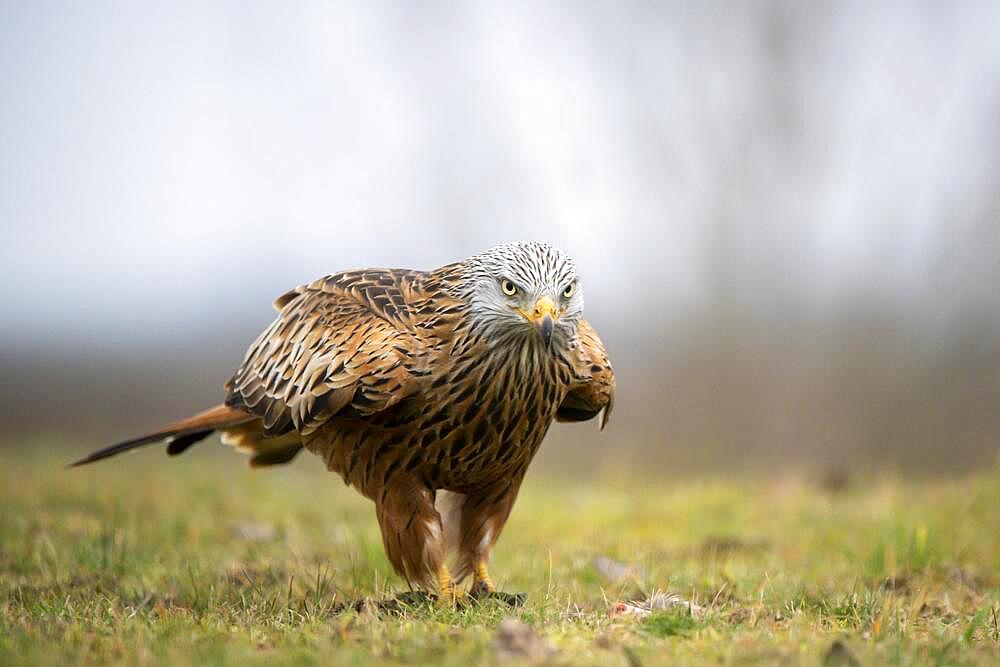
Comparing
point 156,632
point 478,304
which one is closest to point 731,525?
point 478,304

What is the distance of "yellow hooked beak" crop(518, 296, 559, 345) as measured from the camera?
454cm

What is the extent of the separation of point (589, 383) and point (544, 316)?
857 mm

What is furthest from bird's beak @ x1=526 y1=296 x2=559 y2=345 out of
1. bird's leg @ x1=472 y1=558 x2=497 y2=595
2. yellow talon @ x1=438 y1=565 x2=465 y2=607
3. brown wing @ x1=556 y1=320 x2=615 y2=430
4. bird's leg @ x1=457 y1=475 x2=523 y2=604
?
bird's leg @ x1=472 y1=558 x2=497 y2=595

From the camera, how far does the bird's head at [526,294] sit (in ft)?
15.4

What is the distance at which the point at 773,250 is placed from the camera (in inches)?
503

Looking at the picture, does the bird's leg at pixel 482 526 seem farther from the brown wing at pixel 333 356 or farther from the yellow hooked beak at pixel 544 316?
the yellow hooked beak at pixel 544 316

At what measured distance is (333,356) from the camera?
17.1 ft

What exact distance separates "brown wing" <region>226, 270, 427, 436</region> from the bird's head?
0.37 metres

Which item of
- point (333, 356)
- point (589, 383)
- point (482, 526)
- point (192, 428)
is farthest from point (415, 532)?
point (192, 428)

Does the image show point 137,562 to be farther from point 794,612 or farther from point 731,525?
point 731,525

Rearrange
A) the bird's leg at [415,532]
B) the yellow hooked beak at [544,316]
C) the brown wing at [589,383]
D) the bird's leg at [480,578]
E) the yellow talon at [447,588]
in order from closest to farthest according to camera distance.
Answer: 1. the yellow hooked beak at [544,316]
2. the yellow talon at [447,588]
3. the bird's leg at [415,532]
4. the brown wing at [589,383]
5. the bird's leg at [480,578]

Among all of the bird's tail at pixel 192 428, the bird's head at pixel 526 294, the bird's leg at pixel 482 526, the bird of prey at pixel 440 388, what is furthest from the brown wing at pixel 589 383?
the bird's tail at pixel 192 428

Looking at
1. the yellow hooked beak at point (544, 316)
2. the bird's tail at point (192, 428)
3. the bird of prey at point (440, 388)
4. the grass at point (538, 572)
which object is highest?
the yellow hooked beak at point (544, 316)

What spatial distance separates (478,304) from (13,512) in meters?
4.54
